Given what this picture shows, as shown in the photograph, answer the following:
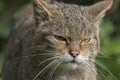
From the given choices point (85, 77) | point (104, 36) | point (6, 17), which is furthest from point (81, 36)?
point (6, 17)

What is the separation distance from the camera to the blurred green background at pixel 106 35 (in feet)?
31.0

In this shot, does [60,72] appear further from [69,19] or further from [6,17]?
[6,17]

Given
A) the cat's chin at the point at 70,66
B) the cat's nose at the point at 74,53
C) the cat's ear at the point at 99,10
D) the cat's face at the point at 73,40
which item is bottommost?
the cat's chin at the point at 70,66

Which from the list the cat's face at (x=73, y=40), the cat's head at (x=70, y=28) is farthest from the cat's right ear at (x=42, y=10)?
the cat's face at (x=73, y=40)

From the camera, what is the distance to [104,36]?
37.1 feet

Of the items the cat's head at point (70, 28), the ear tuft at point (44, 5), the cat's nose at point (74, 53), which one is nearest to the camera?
the cat's nose at point (74, 53)

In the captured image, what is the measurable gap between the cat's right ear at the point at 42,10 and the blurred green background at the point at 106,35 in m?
0.91

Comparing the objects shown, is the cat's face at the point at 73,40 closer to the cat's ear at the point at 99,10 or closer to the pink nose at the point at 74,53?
the pink nose at the point at 74,53

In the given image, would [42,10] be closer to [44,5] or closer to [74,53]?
[44,5]

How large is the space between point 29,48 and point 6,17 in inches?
161

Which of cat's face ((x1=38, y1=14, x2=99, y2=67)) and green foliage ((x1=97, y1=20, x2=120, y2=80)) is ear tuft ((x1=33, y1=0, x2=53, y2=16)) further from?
green foliage ((x1=97, y1=20, x2=120, y2=80))

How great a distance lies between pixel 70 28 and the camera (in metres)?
8.40

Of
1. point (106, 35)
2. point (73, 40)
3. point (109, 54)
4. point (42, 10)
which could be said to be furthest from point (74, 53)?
point (106, 35)

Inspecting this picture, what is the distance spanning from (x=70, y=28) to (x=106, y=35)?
10.3 feet
